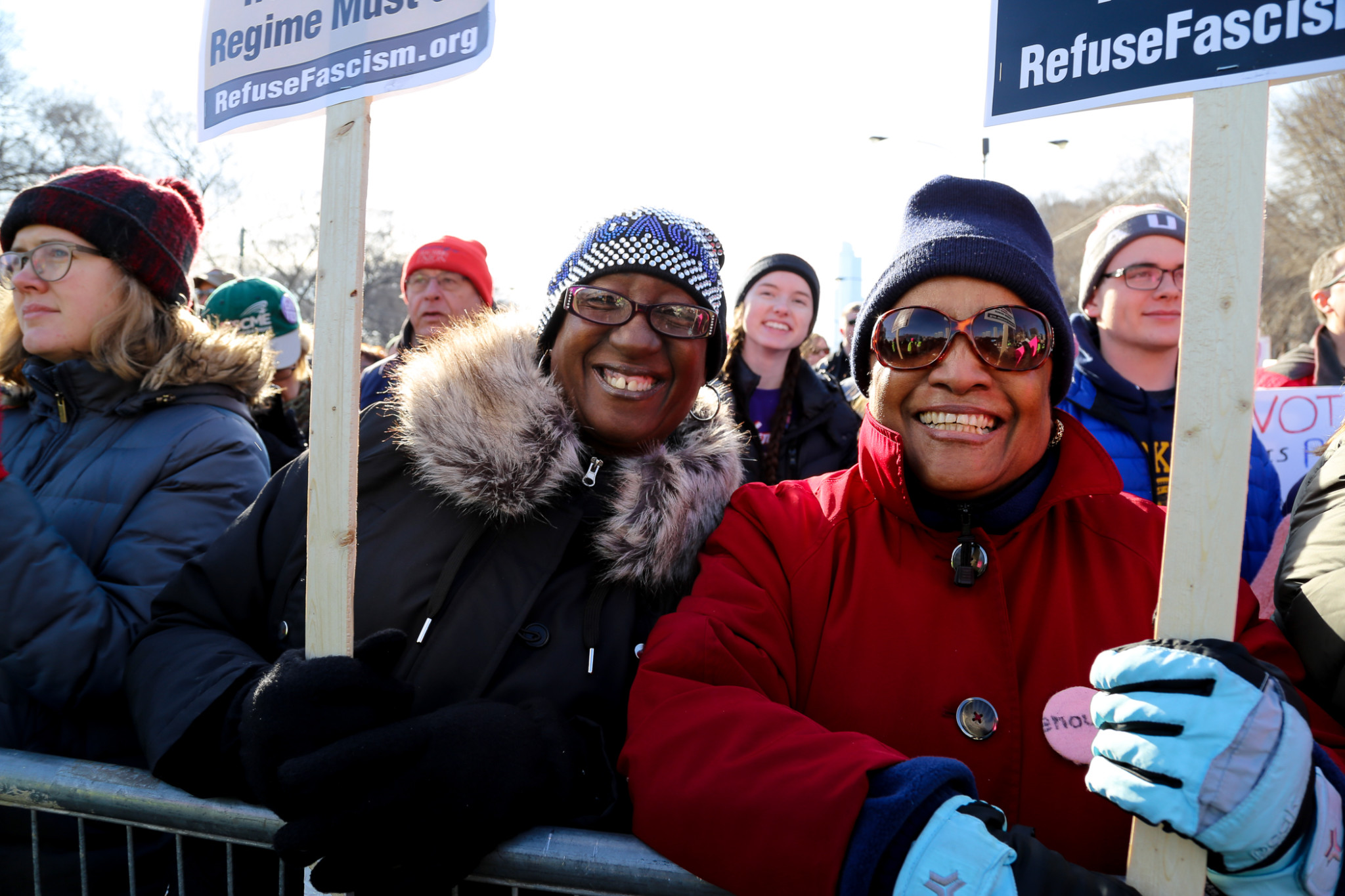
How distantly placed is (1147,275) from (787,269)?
2045 mm

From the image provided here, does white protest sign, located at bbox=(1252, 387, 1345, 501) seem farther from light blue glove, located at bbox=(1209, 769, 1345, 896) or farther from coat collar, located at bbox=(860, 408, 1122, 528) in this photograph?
light blue glove, located at bbox=(1209, 769, 1345, 896)

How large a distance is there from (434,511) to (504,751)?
0.63 metres

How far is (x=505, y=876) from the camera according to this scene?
151 centimetres

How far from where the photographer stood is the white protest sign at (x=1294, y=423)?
3637 millimetres

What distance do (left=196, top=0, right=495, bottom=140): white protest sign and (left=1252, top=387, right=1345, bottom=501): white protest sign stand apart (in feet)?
11.7

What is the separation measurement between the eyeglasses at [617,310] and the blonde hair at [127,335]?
1336 mm

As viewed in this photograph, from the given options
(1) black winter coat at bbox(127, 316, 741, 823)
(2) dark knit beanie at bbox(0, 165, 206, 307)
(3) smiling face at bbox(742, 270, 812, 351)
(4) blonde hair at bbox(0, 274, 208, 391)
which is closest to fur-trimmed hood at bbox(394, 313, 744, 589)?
(1) black winter coat at bbox(127, 316, 741, 823)

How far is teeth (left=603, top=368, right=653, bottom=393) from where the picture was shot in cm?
217

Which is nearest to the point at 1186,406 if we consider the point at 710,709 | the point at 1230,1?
the point at 1230,1

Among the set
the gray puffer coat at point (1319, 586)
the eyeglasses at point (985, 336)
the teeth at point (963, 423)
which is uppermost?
the eyeglasses at point (985, 336)

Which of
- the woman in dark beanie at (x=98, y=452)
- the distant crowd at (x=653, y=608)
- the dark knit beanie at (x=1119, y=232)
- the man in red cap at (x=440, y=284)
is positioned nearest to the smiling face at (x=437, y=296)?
the man in red cap at (x=440, y=284)

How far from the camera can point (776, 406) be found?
4.64 meters

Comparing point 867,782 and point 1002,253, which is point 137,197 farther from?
point 867,782

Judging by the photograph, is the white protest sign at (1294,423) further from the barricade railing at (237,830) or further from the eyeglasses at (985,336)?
the barricade railing at (237,830)
